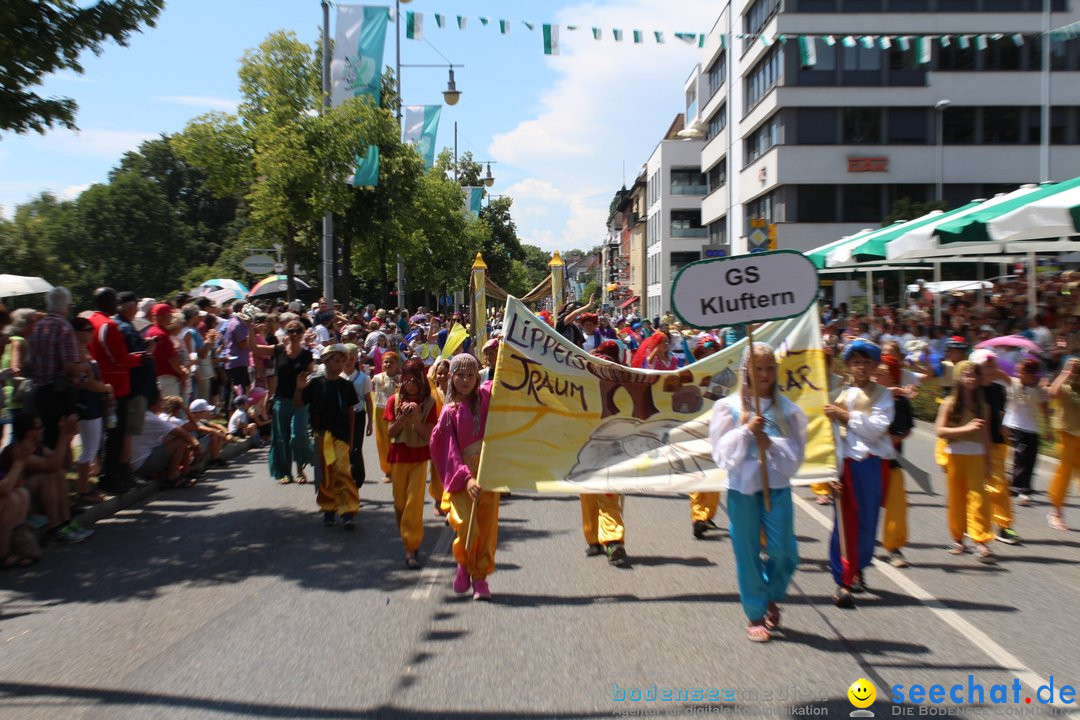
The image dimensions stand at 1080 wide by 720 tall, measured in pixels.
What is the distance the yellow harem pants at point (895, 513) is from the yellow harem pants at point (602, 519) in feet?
6.48

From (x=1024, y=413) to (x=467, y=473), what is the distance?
5.99m

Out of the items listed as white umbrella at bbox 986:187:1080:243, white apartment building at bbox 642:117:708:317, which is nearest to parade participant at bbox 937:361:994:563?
white umbrella at bbox 986:187:1080:243

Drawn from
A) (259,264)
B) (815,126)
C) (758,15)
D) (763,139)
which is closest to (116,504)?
(259,264)

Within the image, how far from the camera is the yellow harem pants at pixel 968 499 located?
6969mm

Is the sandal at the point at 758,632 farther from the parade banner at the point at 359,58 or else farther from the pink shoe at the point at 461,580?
the parade banner at the point at 359,58

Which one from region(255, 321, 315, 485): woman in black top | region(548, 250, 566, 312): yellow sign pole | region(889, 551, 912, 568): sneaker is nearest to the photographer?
region(889, 551, 912, 568): sneaker

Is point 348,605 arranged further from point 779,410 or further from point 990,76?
point 990,76

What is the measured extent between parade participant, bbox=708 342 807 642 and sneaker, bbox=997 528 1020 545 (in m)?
3.34

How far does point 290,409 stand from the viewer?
33.3ft

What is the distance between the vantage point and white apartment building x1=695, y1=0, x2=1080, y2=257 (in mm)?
38000

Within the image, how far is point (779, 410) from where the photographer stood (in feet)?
17.2

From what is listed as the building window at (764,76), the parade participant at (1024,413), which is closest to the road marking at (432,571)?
the parade participant at (1024,413)

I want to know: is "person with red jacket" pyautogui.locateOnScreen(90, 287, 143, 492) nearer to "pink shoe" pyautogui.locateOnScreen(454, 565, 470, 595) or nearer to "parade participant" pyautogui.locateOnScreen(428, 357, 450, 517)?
"parade participant" pyautogui.locateOnScreen(428, 357, 450, 517)

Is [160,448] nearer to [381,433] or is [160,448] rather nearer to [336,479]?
[381,433]
